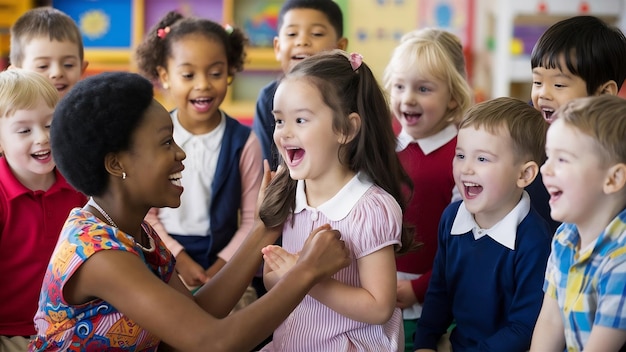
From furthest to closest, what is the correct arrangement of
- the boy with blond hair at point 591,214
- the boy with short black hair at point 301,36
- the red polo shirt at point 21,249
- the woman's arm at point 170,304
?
the boy with short black hair at point 301,36 → the red polo shirt at point 21,249 → the woman's arm at point 170,304 → the boy with blond hair at point 591,214

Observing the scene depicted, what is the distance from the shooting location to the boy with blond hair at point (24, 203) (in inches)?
78.8

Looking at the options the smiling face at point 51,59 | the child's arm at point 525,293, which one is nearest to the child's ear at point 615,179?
the child's arm at point 525,293

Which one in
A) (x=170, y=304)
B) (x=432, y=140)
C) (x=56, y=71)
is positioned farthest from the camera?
(x=56, y=71)

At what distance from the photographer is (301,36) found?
9.23ft

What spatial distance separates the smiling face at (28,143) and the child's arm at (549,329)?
128 centimetres

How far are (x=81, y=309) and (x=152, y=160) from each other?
340mm

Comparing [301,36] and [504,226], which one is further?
[301,36]

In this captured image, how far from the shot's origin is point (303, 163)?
1741 mm

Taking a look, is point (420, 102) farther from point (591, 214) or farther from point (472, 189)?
point (591, 214)

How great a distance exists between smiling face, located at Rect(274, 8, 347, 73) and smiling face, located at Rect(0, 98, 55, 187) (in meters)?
1.00

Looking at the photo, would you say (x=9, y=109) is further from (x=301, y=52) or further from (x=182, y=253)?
(x=301, y=52)

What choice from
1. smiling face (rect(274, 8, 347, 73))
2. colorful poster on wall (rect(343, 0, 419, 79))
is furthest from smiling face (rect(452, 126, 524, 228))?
colorful poster on wall (rect(343, 0, 419, 79))

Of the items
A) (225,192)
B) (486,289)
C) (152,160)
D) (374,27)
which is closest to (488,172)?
(486,289)

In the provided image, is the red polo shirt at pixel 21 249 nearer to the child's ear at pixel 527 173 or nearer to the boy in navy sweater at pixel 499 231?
the boy in navy sweater at pixel 499 231
